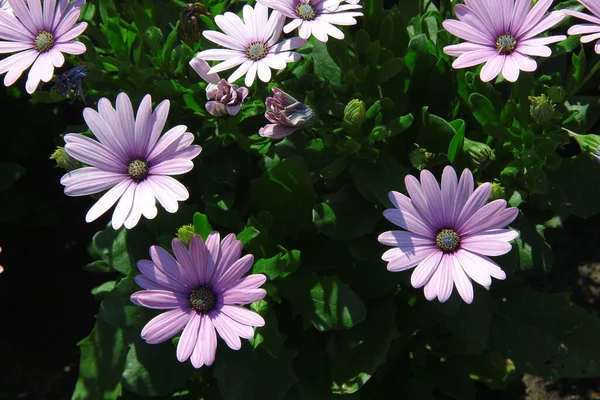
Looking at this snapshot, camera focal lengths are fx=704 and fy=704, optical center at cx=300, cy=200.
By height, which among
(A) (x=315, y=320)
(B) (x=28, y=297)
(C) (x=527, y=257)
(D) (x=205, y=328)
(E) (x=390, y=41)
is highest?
(E) (x=390, y=41)

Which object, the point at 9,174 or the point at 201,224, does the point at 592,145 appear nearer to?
the point at 201,224

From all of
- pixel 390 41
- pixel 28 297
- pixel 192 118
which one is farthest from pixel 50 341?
pixel 390 41

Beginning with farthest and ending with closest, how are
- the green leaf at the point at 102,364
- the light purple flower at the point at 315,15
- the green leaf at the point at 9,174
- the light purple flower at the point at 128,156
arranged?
the green leaf at the point at 9,174 → the green leaf at the point at 102,364 → the light purple flower at the point at 315,15 → the light purple flower at the point at 128,156

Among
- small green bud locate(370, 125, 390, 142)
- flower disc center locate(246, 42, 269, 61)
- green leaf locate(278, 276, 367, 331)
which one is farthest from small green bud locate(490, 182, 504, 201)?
flower disc center locate(246, 42, 269, 61)

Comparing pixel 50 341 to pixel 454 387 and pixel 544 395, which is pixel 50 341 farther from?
pixel 544 395

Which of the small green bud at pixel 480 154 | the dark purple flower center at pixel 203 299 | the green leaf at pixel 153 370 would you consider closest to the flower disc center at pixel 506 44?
the small green bud at pixel 480 154

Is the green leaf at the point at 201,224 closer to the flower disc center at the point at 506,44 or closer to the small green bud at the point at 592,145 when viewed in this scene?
the flower disc center at the point at 506,44
